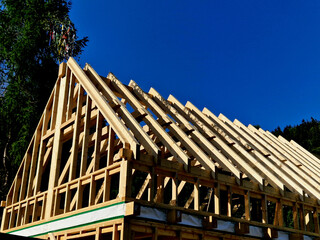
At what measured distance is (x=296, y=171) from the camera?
12039 mm

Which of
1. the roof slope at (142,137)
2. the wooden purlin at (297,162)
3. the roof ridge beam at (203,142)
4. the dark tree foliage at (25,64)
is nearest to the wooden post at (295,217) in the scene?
the roof slope at (142,137)

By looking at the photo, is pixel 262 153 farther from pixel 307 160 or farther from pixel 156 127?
pixel 156 127

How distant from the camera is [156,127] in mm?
9227

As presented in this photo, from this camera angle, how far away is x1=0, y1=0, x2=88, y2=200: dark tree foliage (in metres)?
19.4

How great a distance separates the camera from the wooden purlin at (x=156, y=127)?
8.55m

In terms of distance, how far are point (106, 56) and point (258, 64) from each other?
98808mm

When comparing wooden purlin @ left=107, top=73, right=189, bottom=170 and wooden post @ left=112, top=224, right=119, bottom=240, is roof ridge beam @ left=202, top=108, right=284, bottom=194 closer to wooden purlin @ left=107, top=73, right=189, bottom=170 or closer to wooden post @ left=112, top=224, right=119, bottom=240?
wooden purlin @ left=107, top=73, right=189, bottom=170

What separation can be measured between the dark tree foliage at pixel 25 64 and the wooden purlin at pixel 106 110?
29.9 ft

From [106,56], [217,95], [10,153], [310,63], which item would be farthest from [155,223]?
[106,56]

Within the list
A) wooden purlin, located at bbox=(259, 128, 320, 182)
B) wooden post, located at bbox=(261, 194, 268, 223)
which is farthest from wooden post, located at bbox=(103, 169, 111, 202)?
wooden purlin, located at bbox=(259, 128, 320, 182)

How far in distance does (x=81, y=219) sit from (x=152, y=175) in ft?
6.44

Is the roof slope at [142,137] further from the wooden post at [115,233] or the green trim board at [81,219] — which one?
the wooden post at [115,233]

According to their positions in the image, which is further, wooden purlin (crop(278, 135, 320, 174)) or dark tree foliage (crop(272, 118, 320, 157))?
dark tree foliage (crop(272, 118, 320, 157))

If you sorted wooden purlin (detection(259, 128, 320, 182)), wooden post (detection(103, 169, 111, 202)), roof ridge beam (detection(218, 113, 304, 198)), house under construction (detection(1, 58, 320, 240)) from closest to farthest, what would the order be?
house under construction (detection(1, 58, 320, 240)) < wooden post (detection(103, 169, 111, 202)) < roof ridge beam (detection(218, 113, 304, 198)) < wooden purlin (detection(259, 128, 320, 182))
